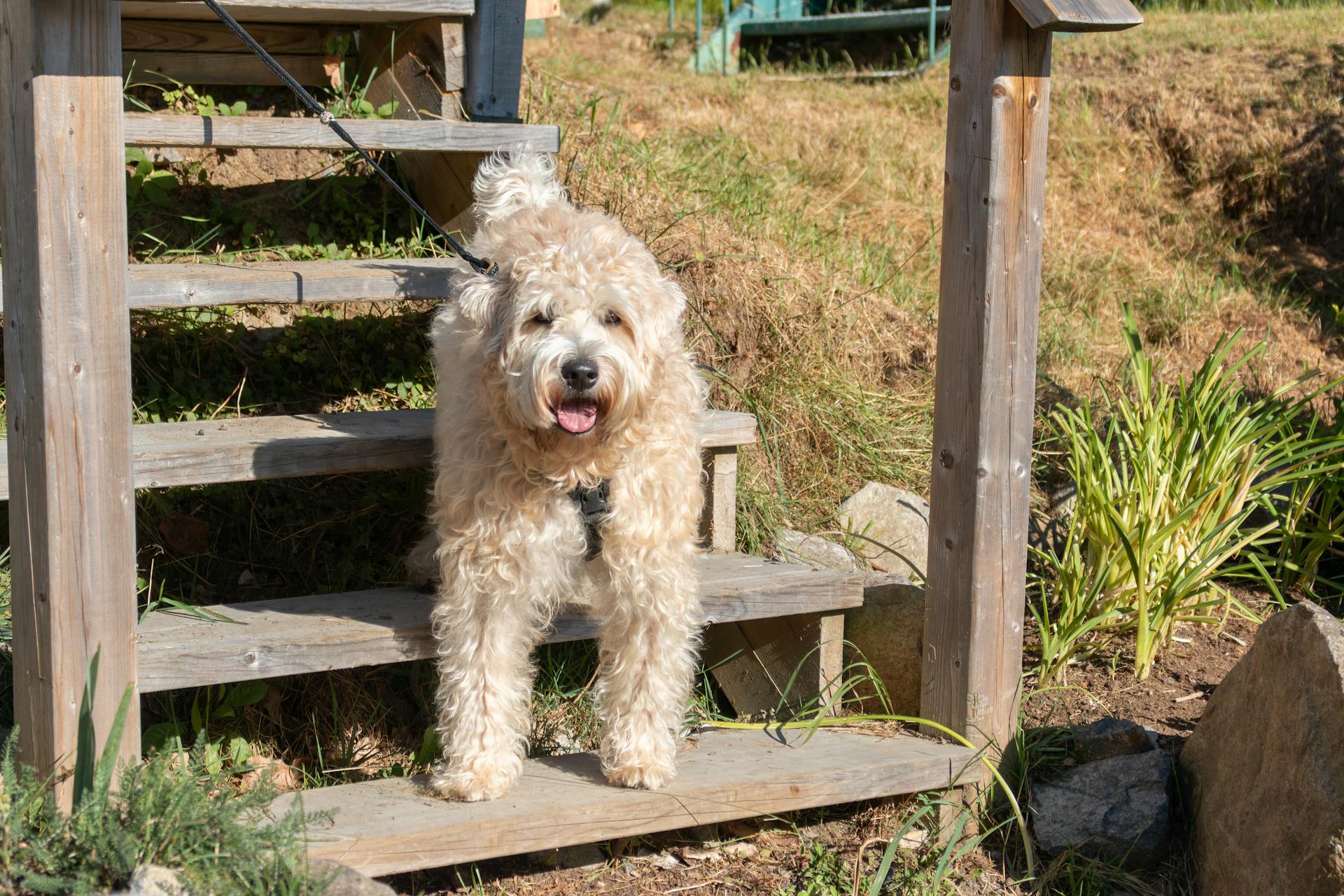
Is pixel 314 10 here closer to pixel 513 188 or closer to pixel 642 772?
pixel 513 188

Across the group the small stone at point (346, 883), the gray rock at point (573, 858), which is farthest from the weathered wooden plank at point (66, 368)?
the gray rock at point (573, 858)

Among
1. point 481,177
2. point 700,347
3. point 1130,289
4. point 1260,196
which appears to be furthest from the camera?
point 1260,196

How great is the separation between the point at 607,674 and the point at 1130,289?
4062mm

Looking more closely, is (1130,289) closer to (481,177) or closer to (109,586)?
(481,177)

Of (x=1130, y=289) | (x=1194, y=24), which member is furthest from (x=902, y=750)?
(x=1194, y=24)

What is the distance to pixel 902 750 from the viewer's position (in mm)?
3439

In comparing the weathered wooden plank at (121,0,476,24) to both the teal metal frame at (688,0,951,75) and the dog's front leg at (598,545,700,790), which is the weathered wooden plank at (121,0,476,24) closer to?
the dog's front leg at (598,545,700,790)

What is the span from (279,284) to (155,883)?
1937 millimetres

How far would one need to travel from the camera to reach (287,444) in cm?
345

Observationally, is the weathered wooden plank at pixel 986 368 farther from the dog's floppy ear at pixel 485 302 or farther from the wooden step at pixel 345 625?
the dog's floppy ear at pixel 485 302

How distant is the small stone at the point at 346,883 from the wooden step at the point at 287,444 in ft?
3.95

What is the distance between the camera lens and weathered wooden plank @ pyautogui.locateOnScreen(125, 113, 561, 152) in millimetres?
3861

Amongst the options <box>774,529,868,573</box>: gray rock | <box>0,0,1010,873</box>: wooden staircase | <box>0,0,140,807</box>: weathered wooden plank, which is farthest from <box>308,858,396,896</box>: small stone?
<box>774,529,868,573</box>: gray rock

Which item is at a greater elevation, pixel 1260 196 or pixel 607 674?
pixel 1260 196
